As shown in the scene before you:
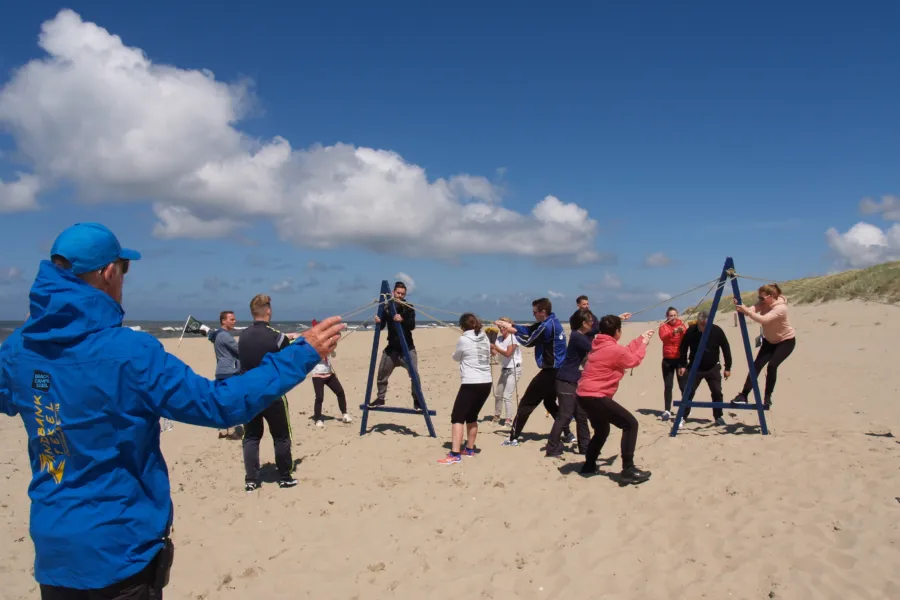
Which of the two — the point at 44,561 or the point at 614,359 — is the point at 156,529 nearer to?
the point at 44,561

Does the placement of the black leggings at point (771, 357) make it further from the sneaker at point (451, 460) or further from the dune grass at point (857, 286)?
the dune grass at point (857, 286)

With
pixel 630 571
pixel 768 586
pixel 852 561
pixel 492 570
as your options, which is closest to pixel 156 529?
pixel 492 570

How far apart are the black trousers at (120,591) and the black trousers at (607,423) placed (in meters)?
4.53

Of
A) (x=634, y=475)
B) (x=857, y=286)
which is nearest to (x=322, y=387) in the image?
(x=634, y=475)

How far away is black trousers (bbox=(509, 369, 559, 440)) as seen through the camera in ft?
24.2

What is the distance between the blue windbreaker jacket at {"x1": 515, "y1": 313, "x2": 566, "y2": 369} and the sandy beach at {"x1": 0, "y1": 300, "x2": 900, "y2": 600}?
1.17 m

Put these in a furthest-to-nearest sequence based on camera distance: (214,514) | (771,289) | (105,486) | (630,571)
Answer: (771,289), (214,514), (630,571), (105,486)

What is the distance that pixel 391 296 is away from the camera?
26.7ft

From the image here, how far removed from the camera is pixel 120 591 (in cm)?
202

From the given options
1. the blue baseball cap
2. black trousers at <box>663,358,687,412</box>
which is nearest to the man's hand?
the blue baseball cap

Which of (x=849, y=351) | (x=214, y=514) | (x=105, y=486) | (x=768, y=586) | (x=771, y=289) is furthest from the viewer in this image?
(x=849, y=351)

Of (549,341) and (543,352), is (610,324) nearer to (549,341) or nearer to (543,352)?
(549,341)

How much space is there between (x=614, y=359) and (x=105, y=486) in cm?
488

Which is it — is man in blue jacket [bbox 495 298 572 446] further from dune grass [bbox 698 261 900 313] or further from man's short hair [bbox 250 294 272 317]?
dune grass [bbox 698 261 900 313]
